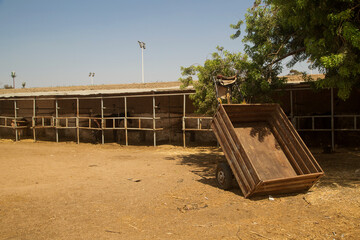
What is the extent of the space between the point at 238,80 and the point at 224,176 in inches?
134

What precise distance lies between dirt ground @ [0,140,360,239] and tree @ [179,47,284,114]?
2.39m

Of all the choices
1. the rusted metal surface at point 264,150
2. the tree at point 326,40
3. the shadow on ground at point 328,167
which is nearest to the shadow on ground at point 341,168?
the shadow on ground at point 328,167

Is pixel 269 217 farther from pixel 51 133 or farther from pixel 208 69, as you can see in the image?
pixel 51 133

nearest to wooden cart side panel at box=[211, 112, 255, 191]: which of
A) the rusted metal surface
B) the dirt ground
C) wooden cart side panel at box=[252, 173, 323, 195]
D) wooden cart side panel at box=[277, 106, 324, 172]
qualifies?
the rusted metal surface

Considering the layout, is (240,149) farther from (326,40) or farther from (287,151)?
(326,40)

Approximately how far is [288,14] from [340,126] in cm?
735

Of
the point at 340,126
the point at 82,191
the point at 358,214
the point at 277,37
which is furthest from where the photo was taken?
the point at 340,126

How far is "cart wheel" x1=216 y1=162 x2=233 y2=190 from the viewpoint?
6.19m

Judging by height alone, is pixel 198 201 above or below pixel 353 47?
below

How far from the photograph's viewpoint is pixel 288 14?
7074 millimetres

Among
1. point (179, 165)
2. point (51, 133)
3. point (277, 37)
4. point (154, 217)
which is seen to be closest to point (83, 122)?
point (51, 133)

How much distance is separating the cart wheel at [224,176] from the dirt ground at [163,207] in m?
0.14

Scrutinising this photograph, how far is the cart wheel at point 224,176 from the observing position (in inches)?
244

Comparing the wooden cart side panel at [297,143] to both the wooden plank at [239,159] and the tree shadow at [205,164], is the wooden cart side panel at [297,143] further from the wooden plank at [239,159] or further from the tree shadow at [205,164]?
the tree shadow at [205,164]
